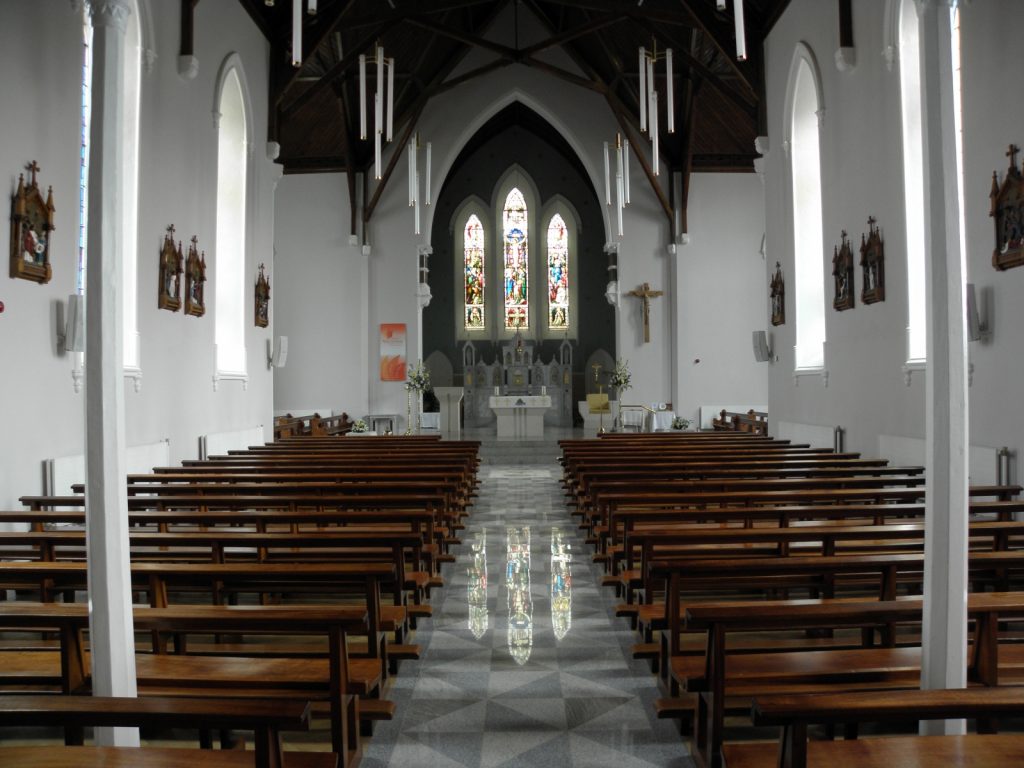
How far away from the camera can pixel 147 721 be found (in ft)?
6.60

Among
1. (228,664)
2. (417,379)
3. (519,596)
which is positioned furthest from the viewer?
(417,379)

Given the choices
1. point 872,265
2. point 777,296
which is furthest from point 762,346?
point 872,265

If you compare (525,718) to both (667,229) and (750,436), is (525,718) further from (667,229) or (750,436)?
(667,229)

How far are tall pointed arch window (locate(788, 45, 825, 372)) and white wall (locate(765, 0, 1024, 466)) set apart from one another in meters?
0.28

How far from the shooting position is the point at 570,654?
4570 mm

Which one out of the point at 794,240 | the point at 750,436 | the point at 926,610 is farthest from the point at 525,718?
the point at 794,240

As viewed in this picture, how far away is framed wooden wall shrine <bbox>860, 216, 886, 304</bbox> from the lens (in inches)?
374

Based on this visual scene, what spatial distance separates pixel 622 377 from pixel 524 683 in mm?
15072

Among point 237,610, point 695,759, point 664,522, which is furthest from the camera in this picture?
point 664,522

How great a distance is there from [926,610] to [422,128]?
1852cm

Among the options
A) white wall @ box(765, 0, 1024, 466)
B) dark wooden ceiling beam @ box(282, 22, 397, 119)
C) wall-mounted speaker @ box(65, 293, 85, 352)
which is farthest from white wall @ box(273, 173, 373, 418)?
wall-mounted speaker @ box(65, 293, 85, 352)

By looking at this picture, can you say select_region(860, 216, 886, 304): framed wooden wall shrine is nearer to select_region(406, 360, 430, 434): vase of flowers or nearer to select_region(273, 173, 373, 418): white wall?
select_region(406, 360, 430, 434): vase of flowers

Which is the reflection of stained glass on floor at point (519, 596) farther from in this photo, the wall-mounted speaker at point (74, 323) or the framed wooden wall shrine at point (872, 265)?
the framed wooden wall shrine at point (872, 265)

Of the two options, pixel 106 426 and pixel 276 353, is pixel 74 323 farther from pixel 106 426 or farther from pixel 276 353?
pixel 276 353
